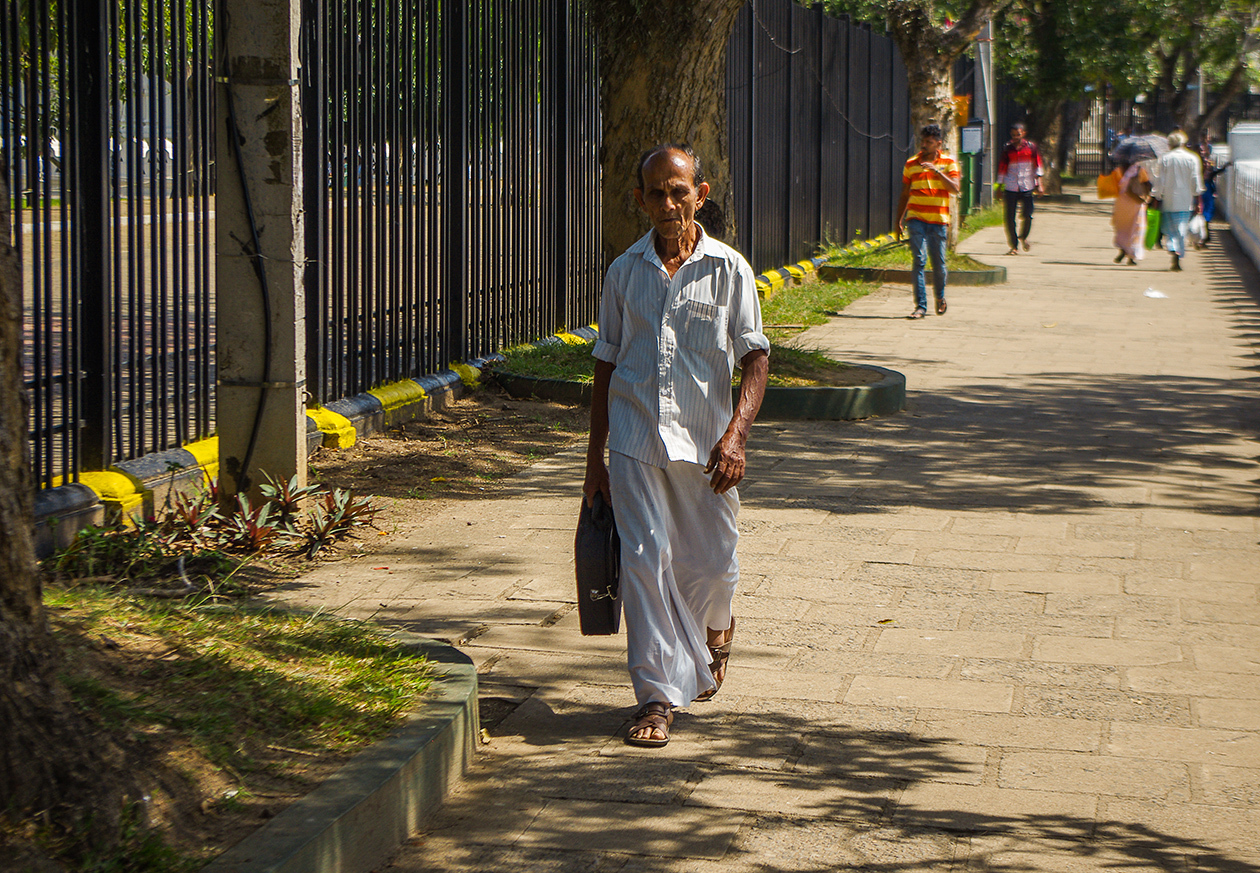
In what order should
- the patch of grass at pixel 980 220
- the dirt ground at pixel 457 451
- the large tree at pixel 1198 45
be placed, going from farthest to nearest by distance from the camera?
the large tree at pixel 1198 45
the patch of grass at pixel 980 220
the dirt ground at pixel 457 451

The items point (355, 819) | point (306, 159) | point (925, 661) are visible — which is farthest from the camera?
point (306, 159)

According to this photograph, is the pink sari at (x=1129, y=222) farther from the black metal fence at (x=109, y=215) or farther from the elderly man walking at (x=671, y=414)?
the elderly man walking at (x=671, y=414)

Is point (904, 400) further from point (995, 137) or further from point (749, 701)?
point (995, 137)

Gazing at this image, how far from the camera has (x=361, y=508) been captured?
20.9 feet

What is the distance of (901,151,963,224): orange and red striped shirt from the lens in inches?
553

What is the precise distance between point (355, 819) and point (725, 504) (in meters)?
1.48

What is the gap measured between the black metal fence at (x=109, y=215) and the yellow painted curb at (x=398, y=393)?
1761 millimetres

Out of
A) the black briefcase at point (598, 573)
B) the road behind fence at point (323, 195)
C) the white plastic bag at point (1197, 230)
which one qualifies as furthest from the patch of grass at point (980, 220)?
the black briefcase at point (598, 573)

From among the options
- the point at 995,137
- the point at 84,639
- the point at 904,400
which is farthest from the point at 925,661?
the point at 995,137

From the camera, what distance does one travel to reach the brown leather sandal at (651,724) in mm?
4191

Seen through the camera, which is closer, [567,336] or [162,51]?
[162,51]

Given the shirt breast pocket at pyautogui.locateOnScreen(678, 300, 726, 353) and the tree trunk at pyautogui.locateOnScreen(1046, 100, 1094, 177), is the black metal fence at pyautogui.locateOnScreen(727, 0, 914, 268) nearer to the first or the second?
the shirt breast pocket at pyautogui.locateOnScreen(678, 300, 726, 353)

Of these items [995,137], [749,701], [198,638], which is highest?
[995,137]

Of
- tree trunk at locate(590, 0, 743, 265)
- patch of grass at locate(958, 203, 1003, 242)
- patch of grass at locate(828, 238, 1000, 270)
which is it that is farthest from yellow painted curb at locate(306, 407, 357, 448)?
patch of grass at locate(958, 203, 1003, 242)
